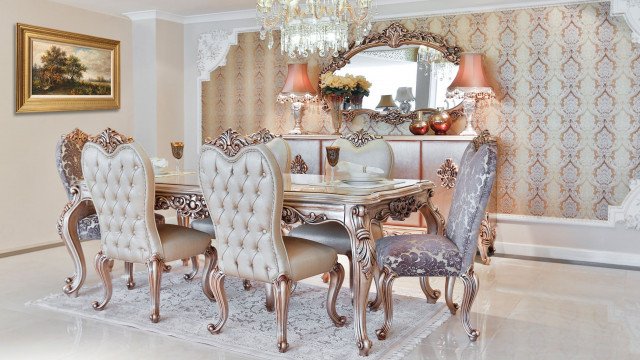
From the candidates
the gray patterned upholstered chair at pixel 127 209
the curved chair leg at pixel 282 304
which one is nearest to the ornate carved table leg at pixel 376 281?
the curved chair leg at pixel 282 304

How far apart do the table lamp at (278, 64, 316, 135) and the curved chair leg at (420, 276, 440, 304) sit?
263 cm

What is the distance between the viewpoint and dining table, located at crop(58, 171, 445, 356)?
3.03 m

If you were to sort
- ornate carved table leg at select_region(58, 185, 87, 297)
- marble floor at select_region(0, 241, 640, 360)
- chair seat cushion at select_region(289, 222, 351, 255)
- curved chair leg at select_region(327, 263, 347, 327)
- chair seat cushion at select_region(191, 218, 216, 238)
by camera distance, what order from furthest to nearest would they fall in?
chair seat cushion at select_region(191, 218, 216, 238)
ornate carved table leg at select_region(58, 185, 87, 297)
chair seat cushion at select_region(289, 222, 351, 255)
curved chair leg at select_region(327, 263, 347, 327)
marble floor at select_region(0, 241, 640, 360)

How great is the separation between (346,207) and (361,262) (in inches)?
10.6

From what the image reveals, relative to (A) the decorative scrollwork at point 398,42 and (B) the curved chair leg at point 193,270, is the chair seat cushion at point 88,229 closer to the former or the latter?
(B) the curved chair leg at point 193,270

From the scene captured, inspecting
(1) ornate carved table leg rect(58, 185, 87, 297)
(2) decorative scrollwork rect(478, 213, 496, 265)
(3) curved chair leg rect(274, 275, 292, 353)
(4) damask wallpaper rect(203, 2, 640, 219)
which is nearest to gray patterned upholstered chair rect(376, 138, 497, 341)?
(3) curved chair leg rect(274, 275, 292, 353)

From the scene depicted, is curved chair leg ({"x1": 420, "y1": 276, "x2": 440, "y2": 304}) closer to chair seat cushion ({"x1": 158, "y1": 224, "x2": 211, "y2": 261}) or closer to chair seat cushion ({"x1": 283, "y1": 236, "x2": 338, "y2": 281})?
chair seat cushion ({"x1": 283, "y1": 236, "x2": 338, "y2": 281})

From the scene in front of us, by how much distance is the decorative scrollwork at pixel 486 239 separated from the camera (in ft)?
16.5

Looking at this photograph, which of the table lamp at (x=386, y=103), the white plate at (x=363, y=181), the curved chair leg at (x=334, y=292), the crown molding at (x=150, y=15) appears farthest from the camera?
the crown molding at (x=150, y=15)

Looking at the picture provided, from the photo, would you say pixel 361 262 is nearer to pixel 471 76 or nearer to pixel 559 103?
pixel 471 76

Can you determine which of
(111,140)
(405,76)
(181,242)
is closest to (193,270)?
(181,242)

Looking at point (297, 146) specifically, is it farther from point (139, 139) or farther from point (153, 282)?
point (153, 282)

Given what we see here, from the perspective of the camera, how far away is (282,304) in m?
3.04

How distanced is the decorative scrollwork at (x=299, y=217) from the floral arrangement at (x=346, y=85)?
2859 mm
